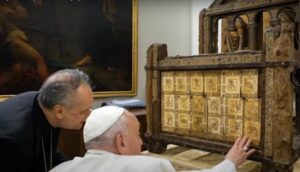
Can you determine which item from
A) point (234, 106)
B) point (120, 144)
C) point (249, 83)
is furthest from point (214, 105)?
point (120, 144)

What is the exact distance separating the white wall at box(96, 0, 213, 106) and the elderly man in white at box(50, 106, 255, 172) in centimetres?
305

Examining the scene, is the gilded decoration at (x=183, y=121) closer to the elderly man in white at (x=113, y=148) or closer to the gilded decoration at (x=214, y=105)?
the gilded decoration at (x=214, y=105)

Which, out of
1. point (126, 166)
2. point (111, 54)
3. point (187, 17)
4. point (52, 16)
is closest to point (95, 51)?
point (111, 54)

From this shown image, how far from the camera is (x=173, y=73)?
192 cm

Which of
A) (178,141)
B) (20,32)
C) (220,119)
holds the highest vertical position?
(20,32)

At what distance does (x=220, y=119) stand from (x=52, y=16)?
2.43m

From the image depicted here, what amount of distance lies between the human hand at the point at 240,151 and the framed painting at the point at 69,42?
246 cm

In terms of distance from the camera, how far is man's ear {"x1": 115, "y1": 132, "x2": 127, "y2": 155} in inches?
44.1

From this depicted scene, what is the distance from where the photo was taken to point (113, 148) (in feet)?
3.68

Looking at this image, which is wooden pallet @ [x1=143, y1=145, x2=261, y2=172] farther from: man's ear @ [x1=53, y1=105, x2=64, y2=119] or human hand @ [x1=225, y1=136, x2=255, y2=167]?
man's ear @ [x1=53, y1=105, x2=64, y2=119]

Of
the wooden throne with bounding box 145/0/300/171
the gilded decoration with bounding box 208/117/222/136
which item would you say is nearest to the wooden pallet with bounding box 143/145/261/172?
the wooden throne with bounding box 145/0/300/171

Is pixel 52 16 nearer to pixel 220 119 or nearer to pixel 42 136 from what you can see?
pixel 42 136

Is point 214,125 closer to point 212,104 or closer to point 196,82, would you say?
point 212,104

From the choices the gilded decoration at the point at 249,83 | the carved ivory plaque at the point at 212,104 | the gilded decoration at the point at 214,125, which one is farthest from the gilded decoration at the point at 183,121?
the gilded decoration at the point at 249,83
